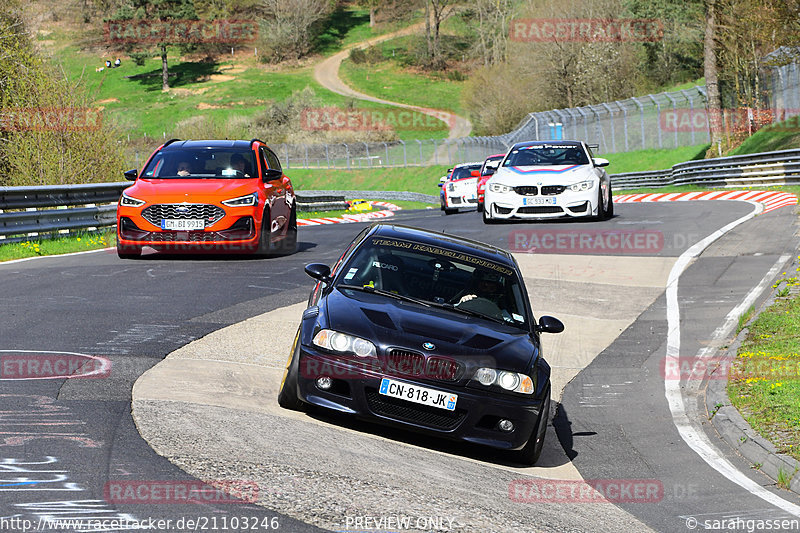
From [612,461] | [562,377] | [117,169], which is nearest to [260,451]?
[612,461]

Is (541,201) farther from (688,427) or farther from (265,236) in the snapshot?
(688,427)

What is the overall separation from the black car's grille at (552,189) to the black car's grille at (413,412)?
14.1m

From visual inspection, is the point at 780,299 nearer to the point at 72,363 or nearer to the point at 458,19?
the point at 72,363

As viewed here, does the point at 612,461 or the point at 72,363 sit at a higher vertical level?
the point at 72,363

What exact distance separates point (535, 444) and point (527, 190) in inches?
547

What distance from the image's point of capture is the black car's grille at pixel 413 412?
6.79 metres

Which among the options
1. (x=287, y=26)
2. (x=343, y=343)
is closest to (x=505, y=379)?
(x=343, y=343)

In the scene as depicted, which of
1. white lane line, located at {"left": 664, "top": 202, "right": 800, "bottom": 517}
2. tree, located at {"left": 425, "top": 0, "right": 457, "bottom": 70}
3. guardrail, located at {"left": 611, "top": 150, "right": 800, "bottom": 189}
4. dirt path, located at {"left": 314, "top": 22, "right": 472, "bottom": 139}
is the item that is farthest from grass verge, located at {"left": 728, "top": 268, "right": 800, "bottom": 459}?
tree, located at {"left": 425, "top": 0, "right": 457, "bottom": 70}

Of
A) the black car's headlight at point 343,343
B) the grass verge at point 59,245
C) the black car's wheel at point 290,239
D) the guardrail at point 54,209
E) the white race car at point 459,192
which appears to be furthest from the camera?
the white race car at point 459,192

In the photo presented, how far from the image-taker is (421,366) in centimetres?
678

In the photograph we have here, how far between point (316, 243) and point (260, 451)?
44.6ft

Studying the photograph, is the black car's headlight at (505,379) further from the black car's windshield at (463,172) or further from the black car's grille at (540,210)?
the black car's windshield at (463,172)

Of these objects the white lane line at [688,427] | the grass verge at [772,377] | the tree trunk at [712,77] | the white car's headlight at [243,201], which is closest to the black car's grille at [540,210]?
the white lane line at [688,427]

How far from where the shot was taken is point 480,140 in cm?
6531
